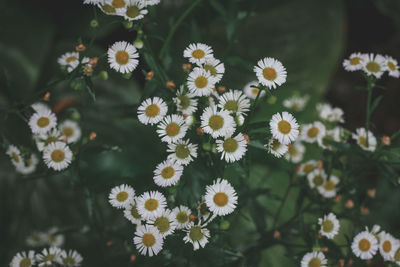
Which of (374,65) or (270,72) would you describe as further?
(374,65)

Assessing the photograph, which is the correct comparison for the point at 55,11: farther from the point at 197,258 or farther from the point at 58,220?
the point at 197,258

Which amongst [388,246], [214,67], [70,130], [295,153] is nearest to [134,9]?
[214,67]

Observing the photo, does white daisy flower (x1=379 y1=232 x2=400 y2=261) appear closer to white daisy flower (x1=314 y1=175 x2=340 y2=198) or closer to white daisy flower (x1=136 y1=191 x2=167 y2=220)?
white daisy flower (x1=314 y1=175 x2=340 y2=198)

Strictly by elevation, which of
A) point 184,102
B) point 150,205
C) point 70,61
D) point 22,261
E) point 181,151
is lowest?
point 22,261

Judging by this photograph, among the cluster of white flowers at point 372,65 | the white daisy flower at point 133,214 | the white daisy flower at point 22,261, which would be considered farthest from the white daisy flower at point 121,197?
the cluster of white flowers at point 372,65

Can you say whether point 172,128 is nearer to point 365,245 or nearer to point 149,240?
point 149,240

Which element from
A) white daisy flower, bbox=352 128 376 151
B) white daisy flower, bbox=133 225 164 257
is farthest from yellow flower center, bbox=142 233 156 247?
white daisy flower, bbox=352 128 376 151

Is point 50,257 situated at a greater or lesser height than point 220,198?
lesser

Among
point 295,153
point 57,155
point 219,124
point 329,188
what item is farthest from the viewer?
point 295,153

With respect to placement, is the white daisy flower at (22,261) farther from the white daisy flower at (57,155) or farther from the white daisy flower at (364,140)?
the white daisy flower at (364,140)
